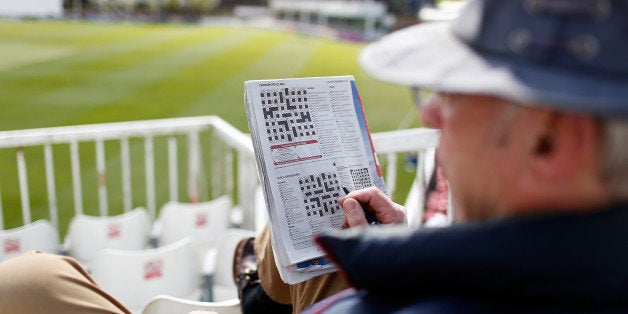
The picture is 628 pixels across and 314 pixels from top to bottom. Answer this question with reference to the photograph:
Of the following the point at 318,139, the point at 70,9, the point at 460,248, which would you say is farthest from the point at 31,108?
the point at 70,9

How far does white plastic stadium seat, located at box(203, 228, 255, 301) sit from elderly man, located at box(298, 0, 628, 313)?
1736 mm

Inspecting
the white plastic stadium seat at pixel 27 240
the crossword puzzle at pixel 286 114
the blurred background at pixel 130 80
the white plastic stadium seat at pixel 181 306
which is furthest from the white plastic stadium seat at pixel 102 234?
the crossword puzzle at pixel 286 114

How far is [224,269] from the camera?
2.53 metres

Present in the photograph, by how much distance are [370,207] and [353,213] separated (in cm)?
4

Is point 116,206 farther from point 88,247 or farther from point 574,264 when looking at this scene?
point 574,264

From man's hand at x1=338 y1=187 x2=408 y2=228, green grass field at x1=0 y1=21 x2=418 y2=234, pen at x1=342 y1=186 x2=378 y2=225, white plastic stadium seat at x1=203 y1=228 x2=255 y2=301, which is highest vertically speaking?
man's hand at x1=338 y1=187 x2=408 y2=228

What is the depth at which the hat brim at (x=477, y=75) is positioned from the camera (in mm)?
574

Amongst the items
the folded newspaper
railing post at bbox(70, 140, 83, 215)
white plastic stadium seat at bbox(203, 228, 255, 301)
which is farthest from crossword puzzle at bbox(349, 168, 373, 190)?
railing post at bbox(70, 140, 83, 215)

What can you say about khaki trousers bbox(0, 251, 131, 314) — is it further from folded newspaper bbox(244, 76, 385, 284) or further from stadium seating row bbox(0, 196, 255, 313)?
folded newspaper bbox(244, 76, 385, 284)

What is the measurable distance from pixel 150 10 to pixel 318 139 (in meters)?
54.9

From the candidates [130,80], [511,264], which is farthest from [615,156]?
[130,80]

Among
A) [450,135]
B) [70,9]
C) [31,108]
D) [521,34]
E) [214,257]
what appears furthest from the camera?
[70,9]

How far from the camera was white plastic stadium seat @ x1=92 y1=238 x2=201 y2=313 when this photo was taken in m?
2.28

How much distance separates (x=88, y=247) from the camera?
311 centimetres
